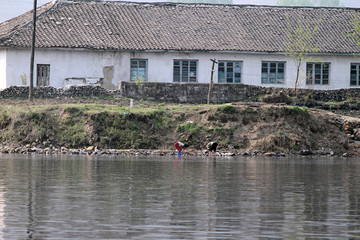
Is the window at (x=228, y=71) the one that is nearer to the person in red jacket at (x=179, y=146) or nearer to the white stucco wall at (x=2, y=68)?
the white stucco wall at (x=2, y=68)

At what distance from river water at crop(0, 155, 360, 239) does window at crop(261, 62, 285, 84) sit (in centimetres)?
2394

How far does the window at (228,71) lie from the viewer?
1853 inches

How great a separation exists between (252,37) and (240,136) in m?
15.1

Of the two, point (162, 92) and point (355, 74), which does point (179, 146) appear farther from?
point (355, 74)

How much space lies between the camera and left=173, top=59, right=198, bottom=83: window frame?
46469mm

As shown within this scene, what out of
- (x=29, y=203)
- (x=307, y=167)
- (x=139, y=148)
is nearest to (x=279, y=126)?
(x=139, y=148)

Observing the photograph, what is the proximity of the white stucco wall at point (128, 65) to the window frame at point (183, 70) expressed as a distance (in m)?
0.28

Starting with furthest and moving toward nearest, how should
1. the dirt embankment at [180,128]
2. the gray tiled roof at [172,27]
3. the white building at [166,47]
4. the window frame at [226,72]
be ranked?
the window frame at [226,72]
the gray tiled roof at [172,27]
the white building at [166,47]
the dirt embankment at [180,128]

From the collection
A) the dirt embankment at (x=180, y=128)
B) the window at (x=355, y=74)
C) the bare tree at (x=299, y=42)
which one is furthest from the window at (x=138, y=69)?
the window at (x=355, y=74)

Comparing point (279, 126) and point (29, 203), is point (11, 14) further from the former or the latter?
point (29, 203)

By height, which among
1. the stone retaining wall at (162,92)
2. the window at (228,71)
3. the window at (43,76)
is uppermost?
the window at (228,71)

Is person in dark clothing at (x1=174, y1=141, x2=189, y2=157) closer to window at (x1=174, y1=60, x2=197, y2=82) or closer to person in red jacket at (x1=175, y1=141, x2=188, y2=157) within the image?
person in red jacket at (x1=175, y1=141, x2=188, y2=157)

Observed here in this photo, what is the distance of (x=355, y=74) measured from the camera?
48844 millimetres

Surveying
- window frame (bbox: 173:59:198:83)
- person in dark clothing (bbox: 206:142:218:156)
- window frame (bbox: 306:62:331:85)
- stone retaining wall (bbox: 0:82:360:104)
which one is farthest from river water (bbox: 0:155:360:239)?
window frame (bbox: 306:62:331:85)
